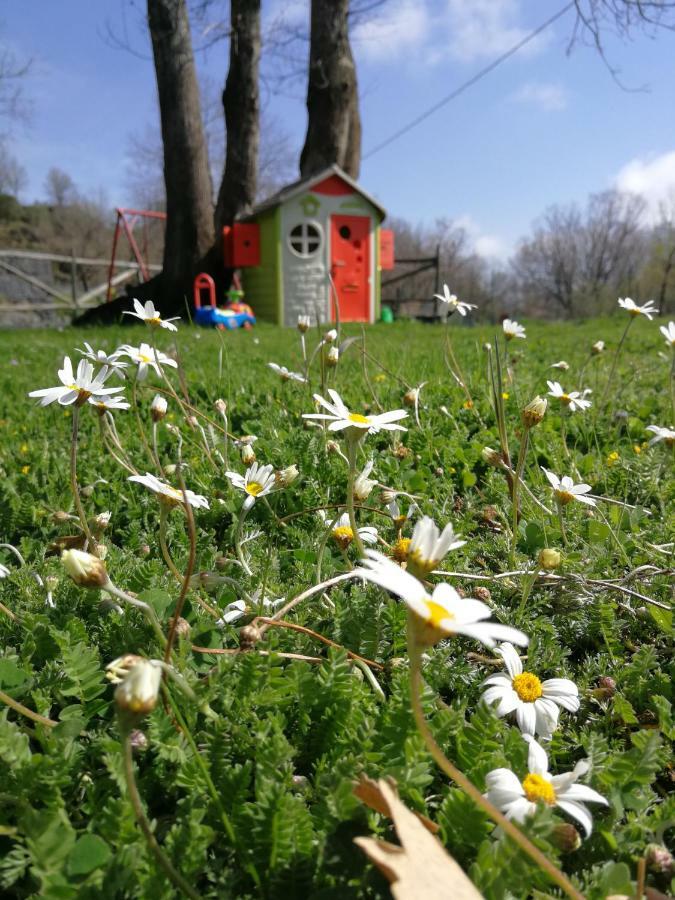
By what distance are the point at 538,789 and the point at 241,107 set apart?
1223 centimetres

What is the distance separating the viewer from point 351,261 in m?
11.2

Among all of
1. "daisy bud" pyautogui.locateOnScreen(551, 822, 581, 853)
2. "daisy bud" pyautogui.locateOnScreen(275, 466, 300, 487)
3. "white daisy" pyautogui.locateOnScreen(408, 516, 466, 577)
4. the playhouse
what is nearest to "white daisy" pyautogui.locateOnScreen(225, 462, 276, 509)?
"daisy bud" pyautogui.locateOnScreen(275, 466, 300, 487)

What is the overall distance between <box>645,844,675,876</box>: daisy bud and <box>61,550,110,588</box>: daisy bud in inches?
29.3

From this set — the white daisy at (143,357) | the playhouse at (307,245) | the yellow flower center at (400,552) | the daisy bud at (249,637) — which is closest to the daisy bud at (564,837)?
the daisy bud at (249,637)

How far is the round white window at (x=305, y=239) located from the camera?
10711 millimetres

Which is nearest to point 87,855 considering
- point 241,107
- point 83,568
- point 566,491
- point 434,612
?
point 83,568

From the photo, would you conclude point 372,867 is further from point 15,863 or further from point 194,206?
point 194,206

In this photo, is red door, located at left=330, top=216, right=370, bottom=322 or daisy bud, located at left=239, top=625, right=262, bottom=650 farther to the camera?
red door, located at left=330, top=216, right=370, bottom=322

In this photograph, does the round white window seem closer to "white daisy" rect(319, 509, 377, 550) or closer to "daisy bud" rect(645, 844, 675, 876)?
"white daisy" rect(319, 509, 377, 550)

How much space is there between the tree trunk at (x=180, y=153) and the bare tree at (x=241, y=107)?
2.48 feet

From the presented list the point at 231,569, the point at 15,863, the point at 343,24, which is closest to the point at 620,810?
the point at 15,863

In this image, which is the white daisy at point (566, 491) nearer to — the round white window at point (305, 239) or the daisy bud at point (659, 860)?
the daisy bud at point (659, 860)

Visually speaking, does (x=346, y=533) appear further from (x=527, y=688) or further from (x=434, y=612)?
(x=434, y=612)

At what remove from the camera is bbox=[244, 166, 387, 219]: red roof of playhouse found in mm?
10289
